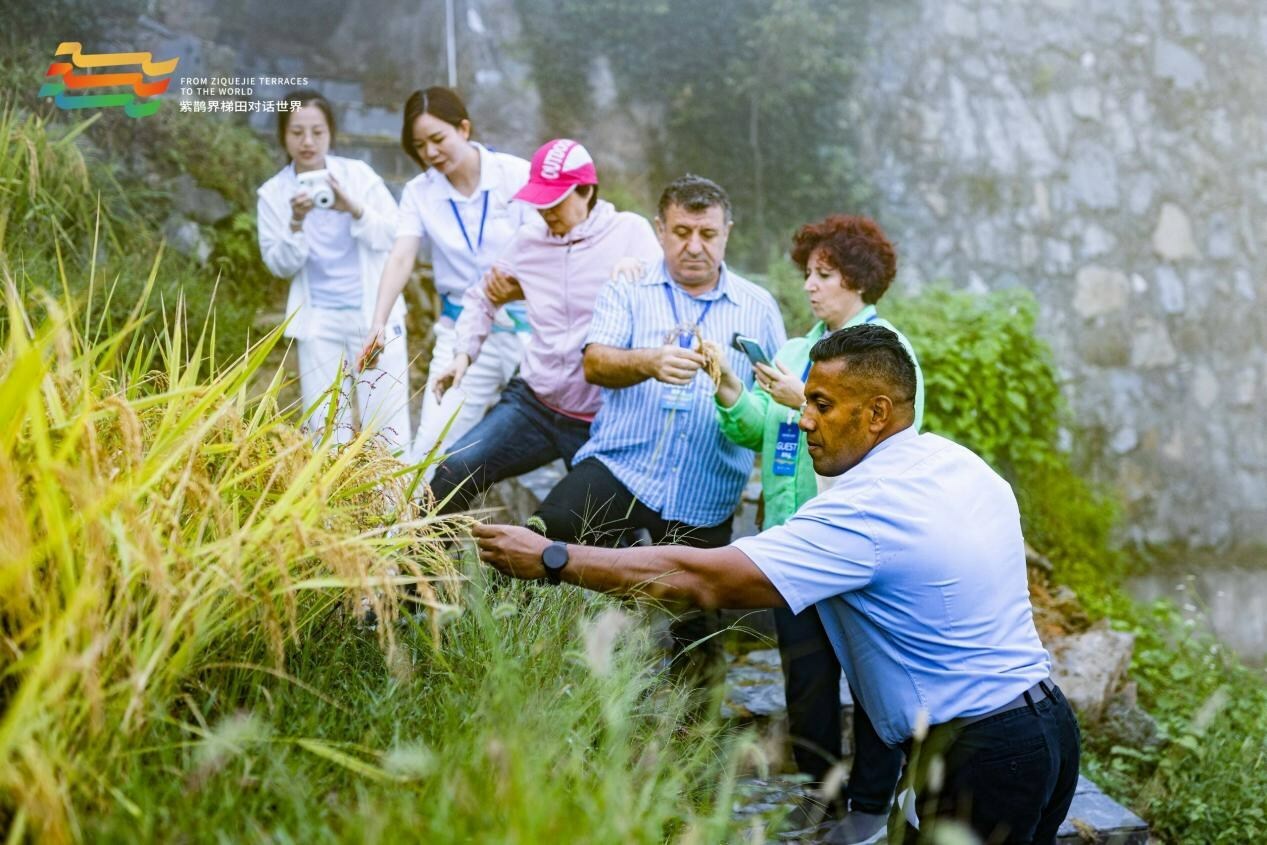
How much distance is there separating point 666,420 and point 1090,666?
246cm

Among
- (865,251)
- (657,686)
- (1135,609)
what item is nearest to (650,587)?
(657,686)

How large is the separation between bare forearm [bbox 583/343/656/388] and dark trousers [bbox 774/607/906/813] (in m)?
0.86

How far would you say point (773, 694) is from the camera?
14.0 ft

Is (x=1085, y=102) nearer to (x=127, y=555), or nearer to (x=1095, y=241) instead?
(x=1095, y=241)

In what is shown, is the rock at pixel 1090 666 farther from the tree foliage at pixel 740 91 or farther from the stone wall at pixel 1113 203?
the tree foliage at pixel 740 91

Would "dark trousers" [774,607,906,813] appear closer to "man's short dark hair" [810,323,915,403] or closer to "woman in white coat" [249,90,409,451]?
"man's short dark hair" [810,323,915,403]

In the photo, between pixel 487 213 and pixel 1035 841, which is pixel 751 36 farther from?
pixel 1035 841

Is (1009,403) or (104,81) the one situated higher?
(104,81)

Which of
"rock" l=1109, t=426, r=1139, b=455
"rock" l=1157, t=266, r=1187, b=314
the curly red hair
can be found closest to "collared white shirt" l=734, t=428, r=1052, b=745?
the curly red hair

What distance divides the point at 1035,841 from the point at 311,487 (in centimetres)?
194

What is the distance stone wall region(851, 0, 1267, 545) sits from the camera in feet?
28.1

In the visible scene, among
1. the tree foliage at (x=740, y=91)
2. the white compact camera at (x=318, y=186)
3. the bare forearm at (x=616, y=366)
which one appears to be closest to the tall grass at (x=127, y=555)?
the bare forearm at (x=616, y=366)

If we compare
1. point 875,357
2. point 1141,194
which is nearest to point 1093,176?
point 1141,194

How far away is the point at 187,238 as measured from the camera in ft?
22.1
